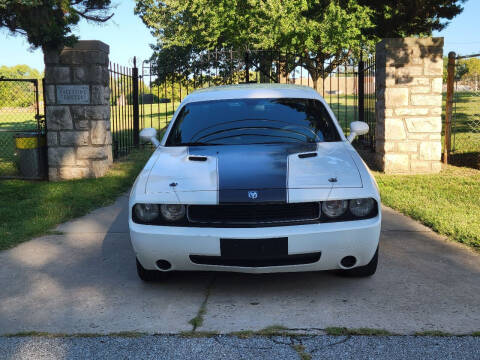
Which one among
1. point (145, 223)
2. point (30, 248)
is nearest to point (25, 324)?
point (145, 223)

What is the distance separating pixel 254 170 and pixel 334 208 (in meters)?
0.67

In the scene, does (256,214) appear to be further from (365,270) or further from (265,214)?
(365,270)

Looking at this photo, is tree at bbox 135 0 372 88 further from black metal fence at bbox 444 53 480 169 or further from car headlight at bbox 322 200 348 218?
car headlight at bbox 322 200 348 218

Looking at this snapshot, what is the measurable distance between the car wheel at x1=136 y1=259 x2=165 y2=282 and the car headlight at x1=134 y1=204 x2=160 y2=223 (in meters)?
0.49

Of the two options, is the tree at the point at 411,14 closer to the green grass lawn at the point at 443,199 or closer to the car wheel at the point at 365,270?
the green grass lawn at the point at 443,199

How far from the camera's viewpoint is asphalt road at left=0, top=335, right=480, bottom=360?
3.26 m

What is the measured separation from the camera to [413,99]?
10.3 m

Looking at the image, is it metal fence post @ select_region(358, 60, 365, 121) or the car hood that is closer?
the car hood

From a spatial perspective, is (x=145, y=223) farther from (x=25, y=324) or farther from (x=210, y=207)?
(x=25, y=324)

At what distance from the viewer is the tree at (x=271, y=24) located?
85.3 ft

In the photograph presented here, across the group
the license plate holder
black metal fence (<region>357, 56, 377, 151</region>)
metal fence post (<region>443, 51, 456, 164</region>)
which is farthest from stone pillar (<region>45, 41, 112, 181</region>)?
the license plate holder

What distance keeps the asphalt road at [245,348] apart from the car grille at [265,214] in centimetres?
90

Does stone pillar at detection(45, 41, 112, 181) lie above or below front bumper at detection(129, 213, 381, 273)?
above

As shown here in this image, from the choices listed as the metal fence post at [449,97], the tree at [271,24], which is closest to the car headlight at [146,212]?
the metal fence post at [449,97]
